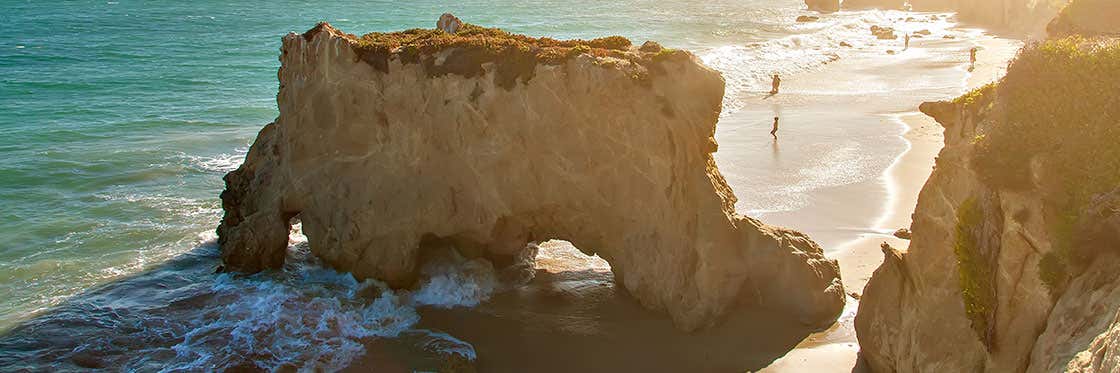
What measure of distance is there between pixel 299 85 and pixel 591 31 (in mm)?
61777

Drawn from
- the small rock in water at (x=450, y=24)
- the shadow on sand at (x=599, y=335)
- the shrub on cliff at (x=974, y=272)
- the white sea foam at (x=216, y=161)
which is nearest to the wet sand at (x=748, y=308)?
the shadow on sand at (x=599, y=335)

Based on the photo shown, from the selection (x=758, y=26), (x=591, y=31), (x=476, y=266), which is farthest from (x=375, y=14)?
(x=476, y=266)

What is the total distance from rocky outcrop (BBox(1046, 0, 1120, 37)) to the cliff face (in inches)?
122

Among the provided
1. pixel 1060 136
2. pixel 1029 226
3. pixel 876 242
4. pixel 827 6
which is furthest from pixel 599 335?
pixel 827 6

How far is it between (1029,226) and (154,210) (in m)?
27.6

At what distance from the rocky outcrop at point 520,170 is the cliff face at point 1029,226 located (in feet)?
17.7

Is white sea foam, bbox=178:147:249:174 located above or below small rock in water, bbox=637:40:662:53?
below

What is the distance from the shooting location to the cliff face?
1092 centimetres

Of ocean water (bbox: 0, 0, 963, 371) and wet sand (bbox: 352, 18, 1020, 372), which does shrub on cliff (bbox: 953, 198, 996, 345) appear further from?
ocean water (bbox: 0, 0, 963, 371)

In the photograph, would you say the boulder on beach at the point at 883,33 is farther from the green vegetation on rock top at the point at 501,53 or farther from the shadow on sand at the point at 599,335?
the shadow on sand at the point at 599,335

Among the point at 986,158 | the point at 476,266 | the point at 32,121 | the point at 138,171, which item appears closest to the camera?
the point at 986,158

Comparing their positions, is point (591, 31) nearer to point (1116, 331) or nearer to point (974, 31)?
point (974, 31)

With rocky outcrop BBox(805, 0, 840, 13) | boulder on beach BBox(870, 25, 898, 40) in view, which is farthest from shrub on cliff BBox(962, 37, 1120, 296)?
rocky outcrop BBox(805, 0, 840, 13)

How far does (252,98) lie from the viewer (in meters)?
50.4
